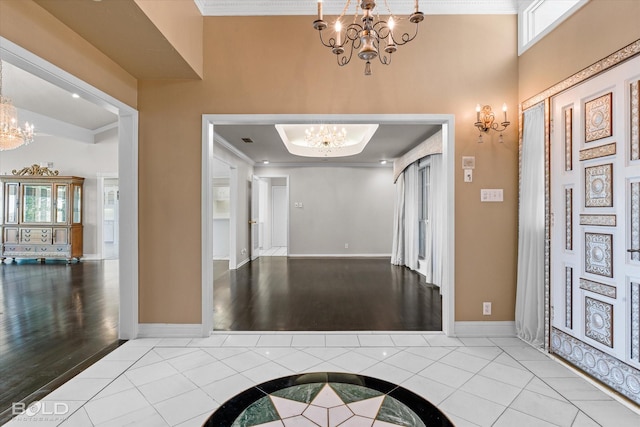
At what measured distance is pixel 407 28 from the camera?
119 inches

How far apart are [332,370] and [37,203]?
8.53m

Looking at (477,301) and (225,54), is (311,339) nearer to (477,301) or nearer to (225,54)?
(477,301)

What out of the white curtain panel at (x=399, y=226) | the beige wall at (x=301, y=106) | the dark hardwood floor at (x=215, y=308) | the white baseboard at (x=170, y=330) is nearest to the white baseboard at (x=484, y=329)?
the beige wall at (x=301, y=106)

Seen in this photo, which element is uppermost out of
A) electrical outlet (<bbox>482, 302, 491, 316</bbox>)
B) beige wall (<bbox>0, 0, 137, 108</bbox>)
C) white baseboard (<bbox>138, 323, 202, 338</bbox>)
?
beige wall (<bbox>0, 0, 137, 108</bbox>)

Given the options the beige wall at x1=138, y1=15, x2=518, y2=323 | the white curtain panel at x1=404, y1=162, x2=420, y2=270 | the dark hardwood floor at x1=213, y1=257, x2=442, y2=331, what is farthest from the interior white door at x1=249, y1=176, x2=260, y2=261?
the beige wall at x1=138, y1=15, x2=518, y2=323

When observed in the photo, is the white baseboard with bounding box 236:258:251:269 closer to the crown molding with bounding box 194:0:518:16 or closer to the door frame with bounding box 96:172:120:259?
the door frame with bounding box 96:172:120:259

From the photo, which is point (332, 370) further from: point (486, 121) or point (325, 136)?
point (325, 136)

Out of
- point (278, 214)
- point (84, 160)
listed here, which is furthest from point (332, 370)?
point (84, 160)

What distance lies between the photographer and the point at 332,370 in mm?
2354

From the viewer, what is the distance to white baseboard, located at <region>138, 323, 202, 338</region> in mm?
3008

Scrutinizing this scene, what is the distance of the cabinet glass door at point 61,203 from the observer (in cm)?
730

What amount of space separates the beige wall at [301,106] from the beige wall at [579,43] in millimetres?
195

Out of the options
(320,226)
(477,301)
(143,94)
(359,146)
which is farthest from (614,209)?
(320,226)

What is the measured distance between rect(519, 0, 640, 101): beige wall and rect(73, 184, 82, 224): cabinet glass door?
9158mm
